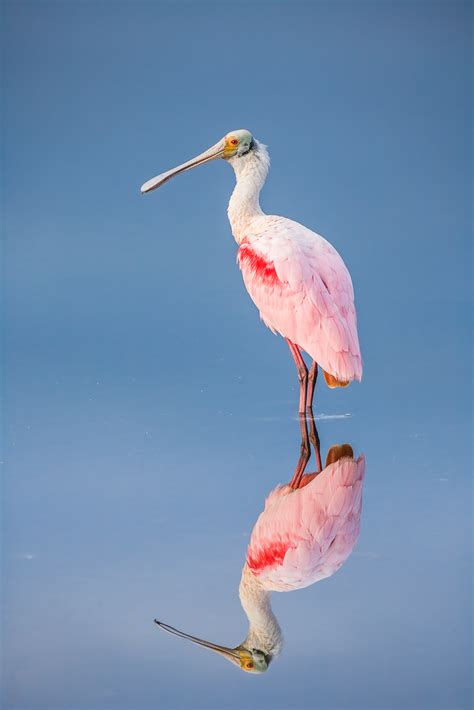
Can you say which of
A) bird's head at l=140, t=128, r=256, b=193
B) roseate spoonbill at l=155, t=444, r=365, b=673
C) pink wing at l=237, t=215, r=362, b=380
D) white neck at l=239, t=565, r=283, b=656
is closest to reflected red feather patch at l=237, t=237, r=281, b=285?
pink wing at l=237, t=215, r=362, b=380

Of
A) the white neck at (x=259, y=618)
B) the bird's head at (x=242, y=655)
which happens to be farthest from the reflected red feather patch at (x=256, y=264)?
the bird's head at (x=242, y=655)

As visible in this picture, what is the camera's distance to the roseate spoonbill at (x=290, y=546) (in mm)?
3383

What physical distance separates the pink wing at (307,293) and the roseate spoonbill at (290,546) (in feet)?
2.68

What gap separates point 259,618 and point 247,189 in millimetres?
3145

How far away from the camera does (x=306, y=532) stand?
4.09 meters

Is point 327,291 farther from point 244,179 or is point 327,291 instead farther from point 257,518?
point 257,518

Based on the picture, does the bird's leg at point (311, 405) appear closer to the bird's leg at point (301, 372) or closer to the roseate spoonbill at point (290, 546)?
the bird's leg at point (301, 372)

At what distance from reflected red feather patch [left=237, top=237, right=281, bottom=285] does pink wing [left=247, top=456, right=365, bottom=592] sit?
1.24 m

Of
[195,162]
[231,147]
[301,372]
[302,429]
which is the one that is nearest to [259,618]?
[302,429]

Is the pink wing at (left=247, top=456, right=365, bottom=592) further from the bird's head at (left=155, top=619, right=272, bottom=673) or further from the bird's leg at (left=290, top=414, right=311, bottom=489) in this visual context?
the bird's head at (left=155, top=619, right=272, bottom=673)

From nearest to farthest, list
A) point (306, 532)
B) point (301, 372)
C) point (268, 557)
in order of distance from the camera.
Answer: point (268, 557) < point (306, 532) < point (301, 372)

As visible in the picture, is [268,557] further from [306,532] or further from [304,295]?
[304,295]

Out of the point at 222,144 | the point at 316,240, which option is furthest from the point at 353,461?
the point at 222,144

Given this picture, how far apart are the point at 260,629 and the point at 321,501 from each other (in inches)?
41.6
